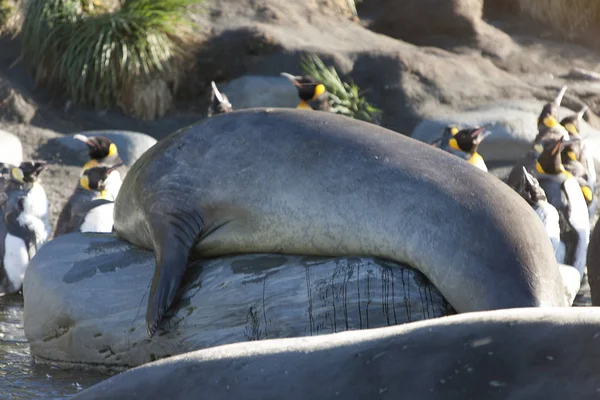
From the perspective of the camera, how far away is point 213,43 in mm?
14383

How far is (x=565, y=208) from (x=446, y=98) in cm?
513

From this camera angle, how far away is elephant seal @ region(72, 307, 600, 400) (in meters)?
1.97

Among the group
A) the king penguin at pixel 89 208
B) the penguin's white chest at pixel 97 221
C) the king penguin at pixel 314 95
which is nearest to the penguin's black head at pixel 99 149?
the king penguin at pixel 89 208

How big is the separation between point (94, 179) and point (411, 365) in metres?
7.48

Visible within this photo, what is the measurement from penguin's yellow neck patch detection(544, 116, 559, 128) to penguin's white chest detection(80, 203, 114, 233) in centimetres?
519

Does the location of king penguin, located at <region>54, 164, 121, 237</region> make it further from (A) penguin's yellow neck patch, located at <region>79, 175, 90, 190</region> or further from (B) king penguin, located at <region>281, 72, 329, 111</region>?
(B) king penguin, located at <region>281, 72, 329, 111</region>

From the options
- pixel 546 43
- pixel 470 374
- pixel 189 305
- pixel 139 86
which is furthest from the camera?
pixel 546 43

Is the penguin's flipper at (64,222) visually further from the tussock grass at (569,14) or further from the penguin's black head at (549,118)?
the tussock grass at (569,14)

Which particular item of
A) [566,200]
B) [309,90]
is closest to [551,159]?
[566,200]

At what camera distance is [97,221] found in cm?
858

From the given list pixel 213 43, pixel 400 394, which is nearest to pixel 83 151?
pixel 213 43

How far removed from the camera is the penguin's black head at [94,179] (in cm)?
923

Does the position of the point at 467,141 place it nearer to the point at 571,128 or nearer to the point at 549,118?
the point at 549,118

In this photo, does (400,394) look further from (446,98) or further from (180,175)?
(446,98)
